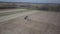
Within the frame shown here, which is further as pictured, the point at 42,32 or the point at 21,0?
the point at 21,0

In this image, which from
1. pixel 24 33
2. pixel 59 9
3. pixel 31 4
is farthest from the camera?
pixel 31 4

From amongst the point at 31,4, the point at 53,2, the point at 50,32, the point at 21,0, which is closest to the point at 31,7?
the point at 31,4

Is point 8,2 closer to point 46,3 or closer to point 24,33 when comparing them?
point 46,3

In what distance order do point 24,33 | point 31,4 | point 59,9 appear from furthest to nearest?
point 31,4, point 59,9, point 24,33

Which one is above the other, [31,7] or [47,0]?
[47,0]

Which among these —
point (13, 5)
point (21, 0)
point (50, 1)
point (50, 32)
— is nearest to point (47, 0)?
point (50, 1)

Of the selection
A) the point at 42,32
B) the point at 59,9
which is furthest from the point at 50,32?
the point at 59,9

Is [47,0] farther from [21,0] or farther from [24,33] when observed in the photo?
[24,33]

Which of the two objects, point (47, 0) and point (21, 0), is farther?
point (21, 0)
